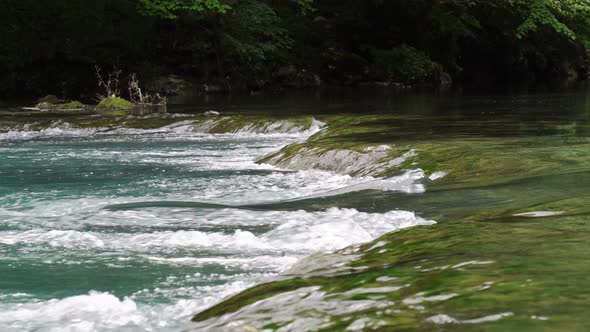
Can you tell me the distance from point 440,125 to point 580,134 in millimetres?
3193

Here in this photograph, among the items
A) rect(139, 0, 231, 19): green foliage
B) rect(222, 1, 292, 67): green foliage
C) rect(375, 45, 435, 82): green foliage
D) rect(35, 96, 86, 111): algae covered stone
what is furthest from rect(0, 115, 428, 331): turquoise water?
rect(375, 45, 435, 82): green foliage

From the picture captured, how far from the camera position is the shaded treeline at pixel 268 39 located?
30.4m

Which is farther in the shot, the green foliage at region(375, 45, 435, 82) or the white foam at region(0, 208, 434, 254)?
the green foliage at region(375, 45, 435, 82)

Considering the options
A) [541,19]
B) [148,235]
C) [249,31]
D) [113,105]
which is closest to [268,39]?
[249,31]

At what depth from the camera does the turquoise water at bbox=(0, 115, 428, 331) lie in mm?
4750

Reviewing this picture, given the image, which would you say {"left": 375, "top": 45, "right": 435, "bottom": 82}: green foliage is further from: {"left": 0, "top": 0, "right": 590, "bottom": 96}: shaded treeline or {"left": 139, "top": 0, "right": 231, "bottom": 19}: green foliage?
{"left": 139, "top": 0, "right": 231, "bottom": 19}: green foliage

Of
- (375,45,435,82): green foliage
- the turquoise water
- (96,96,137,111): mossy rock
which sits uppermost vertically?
(375,45,435,82): green foliage

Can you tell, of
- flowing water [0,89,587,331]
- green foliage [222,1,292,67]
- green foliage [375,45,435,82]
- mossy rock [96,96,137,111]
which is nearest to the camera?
flowing water [0,89,587,331]

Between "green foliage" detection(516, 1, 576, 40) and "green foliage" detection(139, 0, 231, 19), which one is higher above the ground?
"green foliage" detection(139, 0, 231, 19)

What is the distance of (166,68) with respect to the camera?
111ft

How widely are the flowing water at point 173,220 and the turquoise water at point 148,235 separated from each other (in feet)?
0.05

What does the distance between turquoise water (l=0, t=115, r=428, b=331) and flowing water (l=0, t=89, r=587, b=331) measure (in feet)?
0.05

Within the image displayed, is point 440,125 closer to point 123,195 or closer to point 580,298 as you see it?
point 123,195

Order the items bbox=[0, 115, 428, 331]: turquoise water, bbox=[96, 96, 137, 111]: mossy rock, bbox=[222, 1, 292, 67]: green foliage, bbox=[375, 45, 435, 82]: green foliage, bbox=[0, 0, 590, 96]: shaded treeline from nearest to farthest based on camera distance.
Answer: bbox=[0, 115, 428, 331]: turquoise water < bbox=[96, 96, 137, 111]: mossy rock < bbox=[0, 0, 590, 96]: shaded treeline < bbox=[222, 1, 292, 67]: green foliage < bbox=[375, 45, 435, 82]: green foliage
